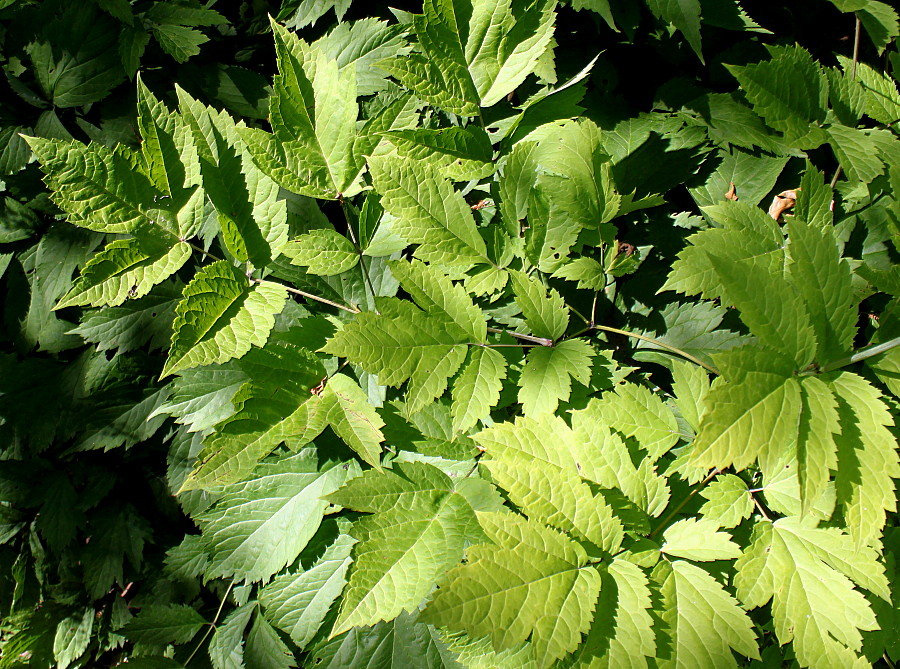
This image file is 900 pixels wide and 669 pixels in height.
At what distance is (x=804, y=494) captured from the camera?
71 centimetres

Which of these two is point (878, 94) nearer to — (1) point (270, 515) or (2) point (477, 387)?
(2) point (477, 387)

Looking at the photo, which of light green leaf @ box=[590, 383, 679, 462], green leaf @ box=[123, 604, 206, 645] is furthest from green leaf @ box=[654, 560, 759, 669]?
green leaf @ box=[123, 604, 206, 645]

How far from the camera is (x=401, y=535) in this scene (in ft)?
3.37

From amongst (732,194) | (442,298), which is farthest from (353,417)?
(732,194)

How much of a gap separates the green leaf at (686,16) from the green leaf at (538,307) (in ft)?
2.52

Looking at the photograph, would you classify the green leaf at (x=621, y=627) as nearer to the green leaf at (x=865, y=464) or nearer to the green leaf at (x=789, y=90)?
the green leaf at (x=865, y=464)

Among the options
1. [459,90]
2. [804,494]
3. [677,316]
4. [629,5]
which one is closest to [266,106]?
[459,90]

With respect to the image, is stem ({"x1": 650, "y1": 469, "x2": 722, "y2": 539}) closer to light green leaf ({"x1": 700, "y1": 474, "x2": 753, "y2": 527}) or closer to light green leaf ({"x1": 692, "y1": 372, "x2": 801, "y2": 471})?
light green leaf ({"x1": 700, "y1": 474, "x2": 753, "y2": 527})

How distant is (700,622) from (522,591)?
29 cm

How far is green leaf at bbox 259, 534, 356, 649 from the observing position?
52.2 inches

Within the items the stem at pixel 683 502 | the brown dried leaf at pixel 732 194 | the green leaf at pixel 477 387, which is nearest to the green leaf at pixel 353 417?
the green leaf at pixel 477 387

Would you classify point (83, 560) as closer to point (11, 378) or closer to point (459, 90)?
point (11, 378)

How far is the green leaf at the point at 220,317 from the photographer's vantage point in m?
0.98

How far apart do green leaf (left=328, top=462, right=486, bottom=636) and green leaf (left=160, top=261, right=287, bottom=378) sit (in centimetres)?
33
